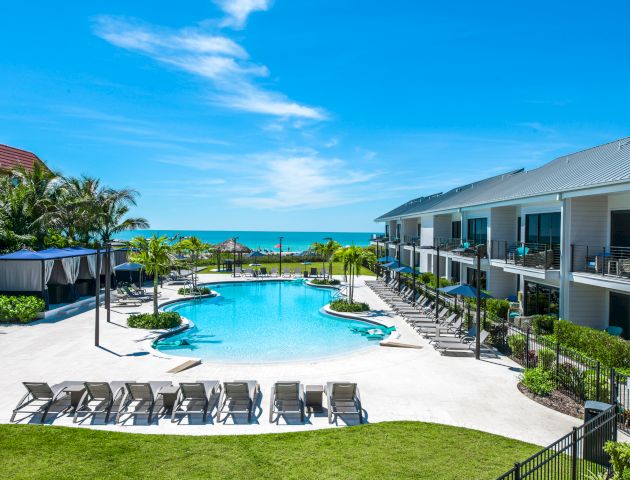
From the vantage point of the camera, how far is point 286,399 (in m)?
9.56

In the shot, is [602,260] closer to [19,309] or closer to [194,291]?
[194,291]

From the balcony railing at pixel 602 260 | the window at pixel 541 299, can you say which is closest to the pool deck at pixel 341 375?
the balcony railing at pixel 602 260

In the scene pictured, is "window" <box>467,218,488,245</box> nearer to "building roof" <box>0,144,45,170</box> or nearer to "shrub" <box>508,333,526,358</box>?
"shrub" <box>508,333,526,358</box>

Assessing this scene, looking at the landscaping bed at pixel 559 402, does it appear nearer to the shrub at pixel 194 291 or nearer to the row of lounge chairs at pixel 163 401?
the row of lounge chairs at pixel 163 401

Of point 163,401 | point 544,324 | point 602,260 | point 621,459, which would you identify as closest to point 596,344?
point 602,260

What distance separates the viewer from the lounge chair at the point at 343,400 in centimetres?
927

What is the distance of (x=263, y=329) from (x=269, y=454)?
13.1 metres

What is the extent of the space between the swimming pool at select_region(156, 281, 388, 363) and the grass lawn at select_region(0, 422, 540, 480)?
7.00 m

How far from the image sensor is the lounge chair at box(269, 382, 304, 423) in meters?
9.34

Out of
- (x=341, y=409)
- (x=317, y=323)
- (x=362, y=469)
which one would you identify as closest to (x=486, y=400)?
(x=341, y=409)

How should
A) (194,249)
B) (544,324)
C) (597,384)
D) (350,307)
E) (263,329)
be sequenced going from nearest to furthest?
(597,384)
(544,324)
(263,329)
(350,307)
(194,249)

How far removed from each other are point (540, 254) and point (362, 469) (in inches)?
567

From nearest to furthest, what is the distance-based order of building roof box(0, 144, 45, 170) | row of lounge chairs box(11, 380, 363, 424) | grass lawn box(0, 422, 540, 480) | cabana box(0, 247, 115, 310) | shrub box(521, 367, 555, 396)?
grass lawn box(0, 422, 540, 480) < row of lounge chairs box(11, 380, 363, 424) < shrub box(521, 367, 555, 396) < cabana box(0, 247, 115, 310) < building roof box(0, 144, 45, 170)

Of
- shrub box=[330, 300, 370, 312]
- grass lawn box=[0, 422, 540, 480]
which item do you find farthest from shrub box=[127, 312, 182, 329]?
grass lawn box=[0, 422, 540, 480]
